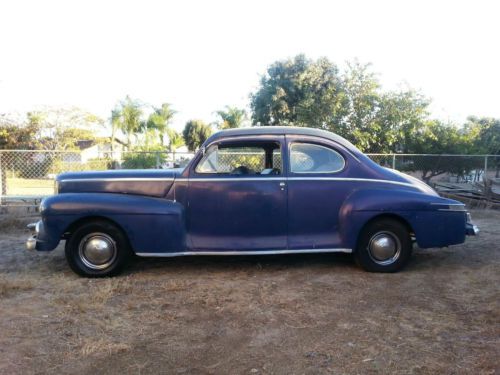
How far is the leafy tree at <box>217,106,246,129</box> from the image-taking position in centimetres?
4100

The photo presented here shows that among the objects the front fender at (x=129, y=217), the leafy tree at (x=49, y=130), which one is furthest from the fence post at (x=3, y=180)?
the leafy tree at (x=49, y=130)

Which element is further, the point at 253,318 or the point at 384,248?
the point at 384,248

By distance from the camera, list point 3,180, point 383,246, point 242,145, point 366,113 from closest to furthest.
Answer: point 383,246
point 242,145
point 3,180
point 366,113

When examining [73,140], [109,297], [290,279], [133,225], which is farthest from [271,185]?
[73,140]

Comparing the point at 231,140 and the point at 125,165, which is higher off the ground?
the point at 231,140

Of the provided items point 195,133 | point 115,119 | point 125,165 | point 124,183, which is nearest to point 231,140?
point 124,183

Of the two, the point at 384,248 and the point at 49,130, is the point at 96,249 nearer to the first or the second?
the point at 384,248

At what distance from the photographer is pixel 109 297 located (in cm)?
446

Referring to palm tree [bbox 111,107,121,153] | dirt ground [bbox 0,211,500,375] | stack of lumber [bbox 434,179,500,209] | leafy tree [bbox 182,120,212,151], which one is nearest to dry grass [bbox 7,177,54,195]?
dirt ground [bbox 0,211,500,375]

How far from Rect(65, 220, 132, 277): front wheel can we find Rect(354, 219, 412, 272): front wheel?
9.41ft

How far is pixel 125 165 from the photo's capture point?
13.6 meters

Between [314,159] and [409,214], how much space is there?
4.30 ft

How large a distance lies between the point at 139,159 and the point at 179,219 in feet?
29.5

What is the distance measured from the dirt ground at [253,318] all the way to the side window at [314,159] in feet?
4.26
